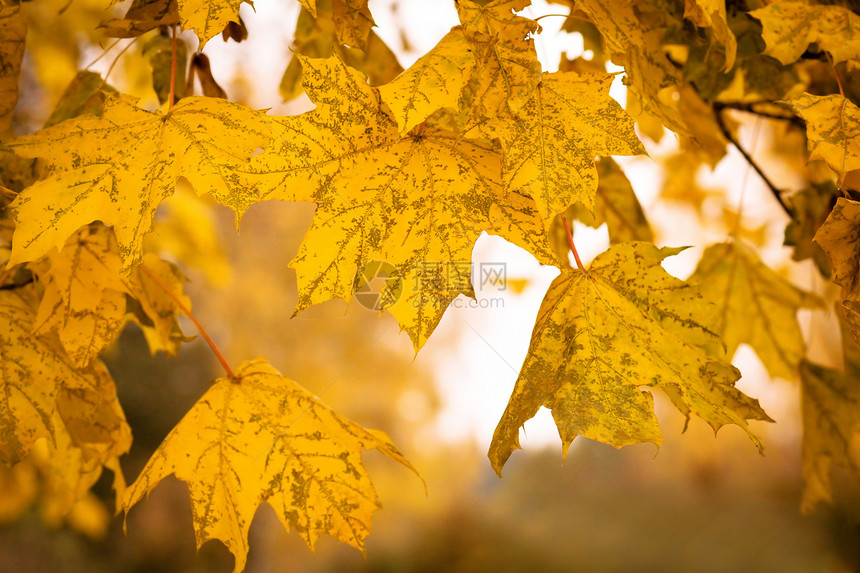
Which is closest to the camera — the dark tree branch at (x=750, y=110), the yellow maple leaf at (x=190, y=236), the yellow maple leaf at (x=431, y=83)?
the yellow maple leaf at (x=431, y=83)

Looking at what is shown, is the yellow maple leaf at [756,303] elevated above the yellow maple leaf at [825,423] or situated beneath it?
elevated above

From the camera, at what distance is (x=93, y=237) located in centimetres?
74

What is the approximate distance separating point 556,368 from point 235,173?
13.1 inches

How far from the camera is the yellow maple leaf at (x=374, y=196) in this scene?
0.52 meters

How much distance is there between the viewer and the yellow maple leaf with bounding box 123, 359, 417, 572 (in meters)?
0.66

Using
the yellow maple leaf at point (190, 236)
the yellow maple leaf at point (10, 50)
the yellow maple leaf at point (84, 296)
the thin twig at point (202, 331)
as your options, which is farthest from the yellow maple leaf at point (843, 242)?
the yellow maple leaf at point (190, 236)

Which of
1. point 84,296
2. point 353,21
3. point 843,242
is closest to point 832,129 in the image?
point 843,242

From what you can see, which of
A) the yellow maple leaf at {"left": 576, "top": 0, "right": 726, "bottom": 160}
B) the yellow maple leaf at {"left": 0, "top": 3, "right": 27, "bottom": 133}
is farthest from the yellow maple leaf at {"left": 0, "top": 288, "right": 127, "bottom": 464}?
the yellow maple leaf at {"left": 576, "top": 0, "right": 726, "bottom": 160}

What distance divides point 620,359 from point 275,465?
0.39m

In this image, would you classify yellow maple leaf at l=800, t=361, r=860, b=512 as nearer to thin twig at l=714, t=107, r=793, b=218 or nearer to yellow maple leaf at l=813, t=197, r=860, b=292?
thin twig at l=714, t=107, r=793, b=218

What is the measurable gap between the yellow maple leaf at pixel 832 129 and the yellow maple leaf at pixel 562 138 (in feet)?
0.54

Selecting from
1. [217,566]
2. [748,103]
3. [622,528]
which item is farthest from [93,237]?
[622,528]

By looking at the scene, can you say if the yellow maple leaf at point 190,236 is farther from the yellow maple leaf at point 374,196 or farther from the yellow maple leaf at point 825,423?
the yellow maple leaf at point 825,423

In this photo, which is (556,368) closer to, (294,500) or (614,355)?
(614,355)
